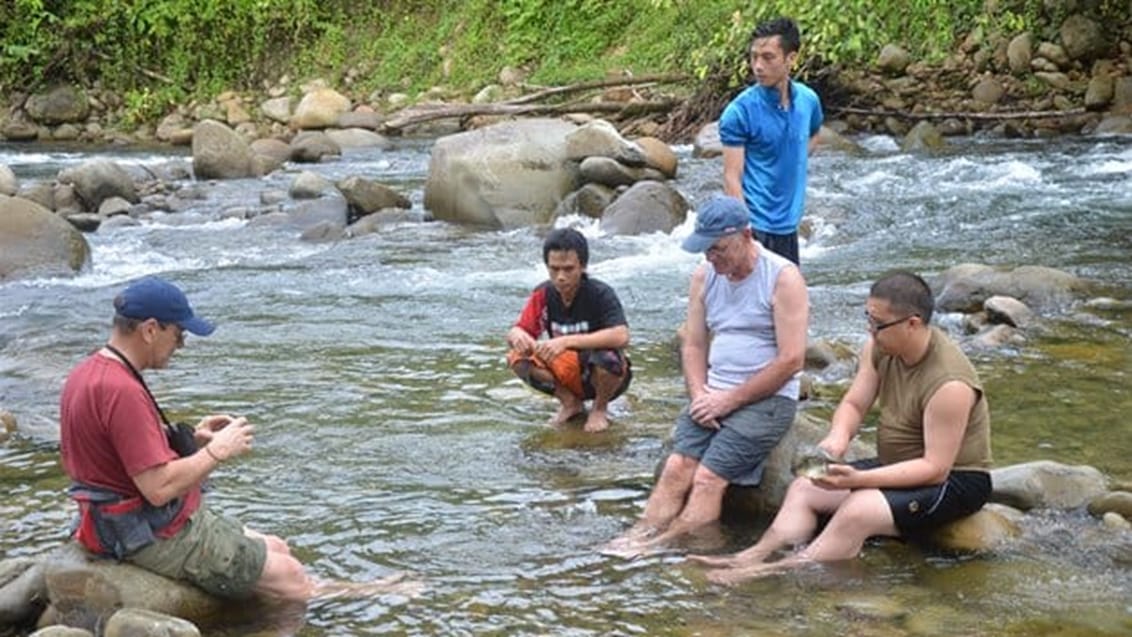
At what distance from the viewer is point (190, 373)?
994 cm

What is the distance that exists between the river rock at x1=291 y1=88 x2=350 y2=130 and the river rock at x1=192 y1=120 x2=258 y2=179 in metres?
5.22

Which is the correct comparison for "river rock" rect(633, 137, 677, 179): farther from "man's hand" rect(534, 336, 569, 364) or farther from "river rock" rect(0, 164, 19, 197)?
"man's hand" rect(534, 336, 569, 364)

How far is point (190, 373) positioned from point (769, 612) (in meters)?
5.49

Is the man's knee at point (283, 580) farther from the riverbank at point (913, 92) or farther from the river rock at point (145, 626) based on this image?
the riverbank at point (913, 92)

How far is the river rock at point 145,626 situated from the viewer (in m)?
5.03

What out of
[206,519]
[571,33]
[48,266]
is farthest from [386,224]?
[571,33]

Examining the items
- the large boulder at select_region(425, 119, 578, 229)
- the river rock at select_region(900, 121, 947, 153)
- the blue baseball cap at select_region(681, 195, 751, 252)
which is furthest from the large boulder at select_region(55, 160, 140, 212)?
the blue baseball cap at select_region(681, 195, 751, 252)

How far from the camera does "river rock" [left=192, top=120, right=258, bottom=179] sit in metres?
21.2

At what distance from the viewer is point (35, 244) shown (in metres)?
14.5

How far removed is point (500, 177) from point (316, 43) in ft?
52.9

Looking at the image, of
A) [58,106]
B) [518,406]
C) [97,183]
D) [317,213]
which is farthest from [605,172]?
[58,106]

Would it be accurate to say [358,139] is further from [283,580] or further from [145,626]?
[145,626]

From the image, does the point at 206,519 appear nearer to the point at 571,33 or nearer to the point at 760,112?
the point at 760,112

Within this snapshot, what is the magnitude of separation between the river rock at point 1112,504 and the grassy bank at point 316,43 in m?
20.4
